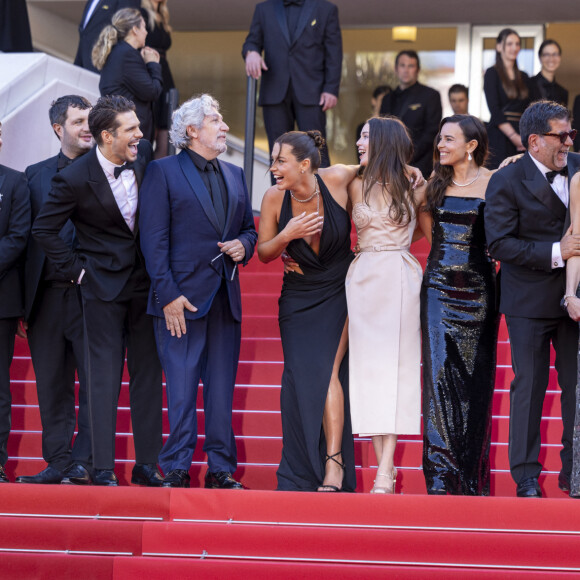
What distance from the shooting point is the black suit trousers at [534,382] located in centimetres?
516

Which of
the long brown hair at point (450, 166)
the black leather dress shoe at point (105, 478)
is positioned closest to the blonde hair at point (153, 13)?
the long brown hair at point (450, 166)

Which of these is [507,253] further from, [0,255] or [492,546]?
[0,255]

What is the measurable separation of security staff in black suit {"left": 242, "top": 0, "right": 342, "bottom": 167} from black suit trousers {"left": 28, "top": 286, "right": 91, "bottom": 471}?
9.67ft

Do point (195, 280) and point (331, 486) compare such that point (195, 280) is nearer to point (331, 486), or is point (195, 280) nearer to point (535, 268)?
point (331, 486)

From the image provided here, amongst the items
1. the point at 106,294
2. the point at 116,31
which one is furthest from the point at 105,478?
the point at 116,31

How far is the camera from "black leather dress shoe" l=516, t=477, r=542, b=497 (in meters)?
5.04

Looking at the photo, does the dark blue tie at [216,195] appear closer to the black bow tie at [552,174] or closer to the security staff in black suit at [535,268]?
the security staff in black suit at [535,268]

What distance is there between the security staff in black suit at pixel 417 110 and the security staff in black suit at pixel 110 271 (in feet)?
14.2

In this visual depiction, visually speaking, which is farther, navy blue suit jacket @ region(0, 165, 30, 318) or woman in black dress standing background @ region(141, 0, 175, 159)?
woman in black dress standing background @ region(141, 0, 175, 159)

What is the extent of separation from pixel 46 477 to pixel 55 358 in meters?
0.61

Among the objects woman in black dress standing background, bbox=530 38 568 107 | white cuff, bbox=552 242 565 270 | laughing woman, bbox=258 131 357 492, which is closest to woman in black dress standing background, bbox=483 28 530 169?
woman in black dress standing background, bbox=530 38 568 107

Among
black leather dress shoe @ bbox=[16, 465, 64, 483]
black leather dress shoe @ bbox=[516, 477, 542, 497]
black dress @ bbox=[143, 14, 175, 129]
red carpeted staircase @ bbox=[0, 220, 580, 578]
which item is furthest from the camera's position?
black dress @ bbox=[143, 14, 175, 129]

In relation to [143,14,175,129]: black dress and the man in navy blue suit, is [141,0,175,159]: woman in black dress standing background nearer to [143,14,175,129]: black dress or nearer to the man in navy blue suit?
[143,14,175,129]: black dress

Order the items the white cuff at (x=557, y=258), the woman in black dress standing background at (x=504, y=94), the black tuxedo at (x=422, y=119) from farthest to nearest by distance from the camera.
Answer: the black tuxedo at (x=422, y=119)
the woman in black dress standing background at (x=504, y=94)
the white cuff at (x=557, y=258)
